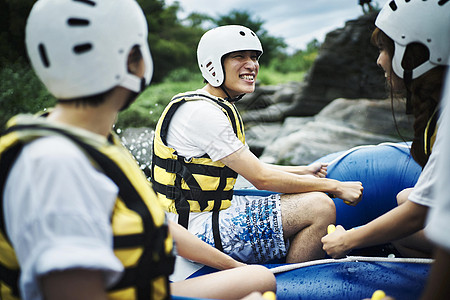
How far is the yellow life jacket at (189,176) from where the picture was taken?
1990 millimetres

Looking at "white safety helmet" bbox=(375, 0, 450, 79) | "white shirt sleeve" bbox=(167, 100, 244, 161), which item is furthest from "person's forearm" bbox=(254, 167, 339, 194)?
"white safety helmet" bbox=(375, 0, 450, 79)

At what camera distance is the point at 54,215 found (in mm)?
748

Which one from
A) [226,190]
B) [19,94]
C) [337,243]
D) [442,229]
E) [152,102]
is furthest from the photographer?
[152,102]

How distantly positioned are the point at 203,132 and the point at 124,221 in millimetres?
1072

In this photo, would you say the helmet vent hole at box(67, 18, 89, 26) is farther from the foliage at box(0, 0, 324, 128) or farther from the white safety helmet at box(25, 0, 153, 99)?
the foliage at box(0, 0, 324, 128)

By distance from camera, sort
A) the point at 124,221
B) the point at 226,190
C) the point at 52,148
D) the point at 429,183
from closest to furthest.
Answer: the point at 52,148, the point at 124,221, the point at 429,183, the point at 226,190

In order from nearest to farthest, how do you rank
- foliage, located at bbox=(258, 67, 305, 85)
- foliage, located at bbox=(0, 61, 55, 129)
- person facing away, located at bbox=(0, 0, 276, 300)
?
person facing away, located at bbox=(0, 0, 276, 300) → foliage, located at bbox=(0, 61, 55, 129) → foliage, located at bbox=(258, 67, 305, 85)

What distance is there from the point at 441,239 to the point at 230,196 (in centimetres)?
153

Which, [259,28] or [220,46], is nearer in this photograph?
[220,46]

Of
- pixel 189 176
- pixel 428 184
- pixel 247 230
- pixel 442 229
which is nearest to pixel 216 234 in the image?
pixel 247 230

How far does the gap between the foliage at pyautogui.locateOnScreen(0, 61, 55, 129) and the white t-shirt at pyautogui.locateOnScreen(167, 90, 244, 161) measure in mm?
3696

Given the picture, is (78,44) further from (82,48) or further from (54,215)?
(54,215)

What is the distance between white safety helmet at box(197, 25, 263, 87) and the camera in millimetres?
2303

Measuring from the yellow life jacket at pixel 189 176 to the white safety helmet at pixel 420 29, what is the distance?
2.95 feet
